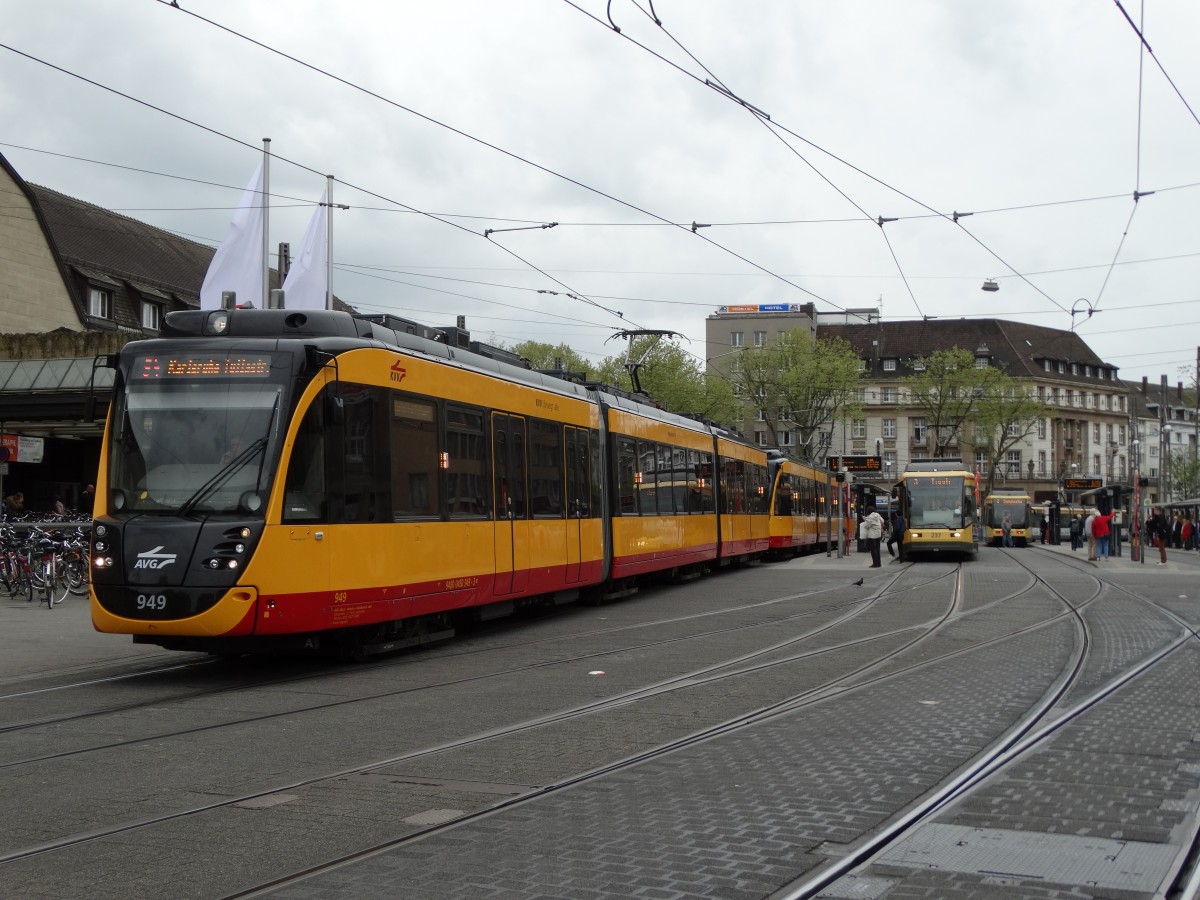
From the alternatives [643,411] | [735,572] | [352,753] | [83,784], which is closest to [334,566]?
[352,753]

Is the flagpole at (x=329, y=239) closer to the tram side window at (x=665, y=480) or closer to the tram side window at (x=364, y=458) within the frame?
the tram side window at (x=665, y=480)

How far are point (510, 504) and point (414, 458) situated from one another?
2685mm

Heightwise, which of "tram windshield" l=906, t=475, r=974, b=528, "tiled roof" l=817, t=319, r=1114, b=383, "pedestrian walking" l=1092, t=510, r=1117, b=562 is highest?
"tiled roof" l=817, t=319, r=1114, b=383

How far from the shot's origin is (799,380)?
7094cm

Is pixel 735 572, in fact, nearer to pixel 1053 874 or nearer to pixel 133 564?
pixel 133 564

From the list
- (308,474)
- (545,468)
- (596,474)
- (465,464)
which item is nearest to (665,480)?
(596,474)

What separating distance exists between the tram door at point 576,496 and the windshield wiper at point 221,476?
722cm

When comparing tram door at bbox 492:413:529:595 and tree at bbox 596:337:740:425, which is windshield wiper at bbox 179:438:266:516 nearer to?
tram door at bbox 492:413:529:595

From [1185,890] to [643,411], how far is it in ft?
59.7

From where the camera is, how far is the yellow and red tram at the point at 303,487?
11.2m

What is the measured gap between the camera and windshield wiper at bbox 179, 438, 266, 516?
11297 mm

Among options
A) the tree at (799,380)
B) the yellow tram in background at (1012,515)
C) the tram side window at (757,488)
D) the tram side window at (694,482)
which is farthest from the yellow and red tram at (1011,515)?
the tram side window at (694,482)

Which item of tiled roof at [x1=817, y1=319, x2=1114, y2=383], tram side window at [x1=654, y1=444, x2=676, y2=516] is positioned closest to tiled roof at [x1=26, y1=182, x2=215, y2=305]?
tram side window at [x1=654, y1=444, x2=676, y2=516]

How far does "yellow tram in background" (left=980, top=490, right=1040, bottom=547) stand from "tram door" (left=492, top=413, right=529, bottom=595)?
59.2 meters
